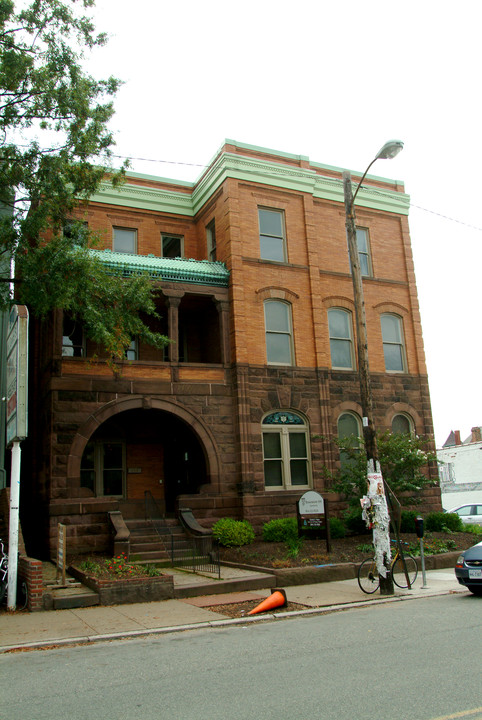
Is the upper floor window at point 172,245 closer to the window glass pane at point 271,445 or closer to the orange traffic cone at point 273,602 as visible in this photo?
the window glass pane at point 271,445

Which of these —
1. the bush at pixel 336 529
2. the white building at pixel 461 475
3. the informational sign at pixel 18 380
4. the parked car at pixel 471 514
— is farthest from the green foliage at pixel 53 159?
the white building at pixel 461 475

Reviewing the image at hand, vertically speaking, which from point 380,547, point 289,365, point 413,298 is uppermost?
point 413,298

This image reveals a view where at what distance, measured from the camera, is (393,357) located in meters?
Answer: 24.0

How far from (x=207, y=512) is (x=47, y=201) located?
9.93 metres

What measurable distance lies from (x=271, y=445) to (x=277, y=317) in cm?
443

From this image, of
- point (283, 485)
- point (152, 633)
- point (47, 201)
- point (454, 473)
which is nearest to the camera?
point (152, 633)

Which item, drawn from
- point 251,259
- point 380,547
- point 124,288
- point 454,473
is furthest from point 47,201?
point 454,473

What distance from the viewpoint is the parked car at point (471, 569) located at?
11781 mm

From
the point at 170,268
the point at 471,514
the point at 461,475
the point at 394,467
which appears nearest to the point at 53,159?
the point at 170,268

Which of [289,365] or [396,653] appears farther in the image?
[289,365]

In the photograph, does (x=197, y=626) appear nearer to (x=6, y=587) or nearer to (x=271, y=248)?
(x=6, y=587)

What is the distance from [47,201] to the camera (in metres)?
15.6

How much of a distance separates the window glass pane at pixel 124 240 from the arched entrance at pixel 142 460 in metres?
6.34

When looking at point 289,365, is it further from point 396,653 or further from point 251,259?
point 396,653
